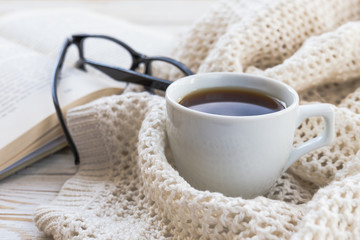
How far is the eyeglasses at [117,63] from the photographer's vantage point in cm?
59

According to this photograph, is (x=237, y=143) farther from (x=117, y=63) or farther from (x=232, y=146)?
(x=117, y=63)

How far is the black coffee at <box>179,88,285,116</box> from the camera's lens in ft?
1.42

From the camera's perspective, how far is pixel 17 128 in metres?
0.57

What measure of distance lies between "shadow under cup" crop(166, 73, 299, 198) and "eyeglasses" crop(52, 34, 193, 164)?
0.18 m

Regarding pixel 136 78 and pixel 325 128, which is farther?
pixel 136 78

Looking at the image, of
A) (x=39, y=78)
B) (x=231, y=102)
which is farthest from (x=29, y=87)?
(x=231, y=102)

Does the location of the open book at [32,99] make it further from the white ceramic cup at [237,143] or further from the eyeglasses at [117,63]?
the white ceramic cup at [237,143]

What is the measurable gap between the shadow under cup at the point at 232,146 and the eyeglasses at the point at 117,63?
18 centimetres

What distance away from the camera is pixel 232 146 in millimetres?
376

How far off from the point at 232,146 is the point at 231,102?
0.09 m

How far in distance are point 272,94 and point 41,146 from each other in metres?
0.35

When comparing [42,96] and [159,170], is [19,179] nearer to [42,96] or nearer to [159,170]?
[42,96]

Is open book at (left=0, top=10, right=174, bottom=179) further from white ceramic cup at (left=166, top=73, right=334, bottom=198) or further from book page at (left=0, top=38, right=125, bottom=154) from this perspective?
white ceramic cup at (left=166, top=73, right=334, bottom=198)

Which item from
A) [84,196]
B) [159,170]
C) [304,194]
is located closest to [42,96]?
[84,196]
